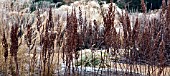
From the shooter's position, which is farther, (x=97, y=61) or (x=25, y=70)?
(x=97, y=61)

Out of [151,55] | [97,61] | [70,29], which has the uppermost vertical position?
[70,29]

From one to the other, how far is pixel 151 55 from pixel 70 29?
0.94 metres

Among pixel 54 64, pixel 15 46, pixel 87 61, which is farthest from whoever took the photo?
pixel 87 61

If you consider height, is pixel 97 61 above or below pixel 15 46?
below

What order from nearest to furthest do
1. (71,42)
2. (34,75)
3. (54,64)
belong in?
(71,42) → (34,75) → (54,64)

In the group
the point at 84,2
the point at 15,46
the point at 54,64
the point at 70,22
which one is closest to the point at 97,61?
the point at 54,64

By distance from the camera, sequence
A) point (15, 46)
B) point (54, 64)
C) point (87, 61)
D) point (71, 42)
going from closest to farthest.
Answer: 1. point (15, 46)
2. point (71, 42)
3. point (54, 64)
4. point (87, 61)

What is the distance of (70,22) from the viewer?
4.38 metres

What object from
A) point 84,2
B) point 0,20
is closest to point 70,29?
point 0,20

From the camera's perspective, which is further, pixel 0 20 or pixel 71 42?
pixel 0 20

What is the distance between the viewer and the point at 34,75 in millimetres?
5484

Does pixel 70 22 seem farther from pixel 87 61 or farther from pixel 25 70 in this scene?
pixel 87 61

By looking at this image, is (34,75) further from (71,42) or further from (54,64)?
(71,42)

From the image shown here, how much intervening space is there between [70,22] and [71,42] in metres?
0.43
